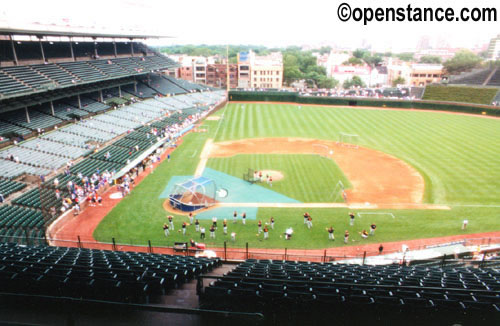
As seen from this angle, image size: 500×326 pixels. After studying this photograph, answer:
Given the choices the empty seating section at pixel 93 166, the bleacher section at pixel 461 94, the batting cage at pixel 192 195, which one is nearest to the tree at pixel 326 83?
the bleacher section at pixel 461 94

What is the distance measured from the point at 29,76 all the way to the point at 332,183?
33.2 m

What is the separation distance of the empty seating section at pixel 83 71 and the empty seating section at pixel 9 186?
71.2ft

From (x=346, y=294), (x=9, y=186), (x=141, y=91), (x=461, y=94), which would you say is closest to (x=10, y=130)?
(x=9, y=186)

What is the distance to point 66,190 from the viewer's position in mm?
23516

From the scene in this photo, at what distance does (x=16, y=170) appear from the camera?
24516 millimetres

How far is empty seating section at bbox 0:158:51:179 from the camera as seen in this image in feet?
77.7

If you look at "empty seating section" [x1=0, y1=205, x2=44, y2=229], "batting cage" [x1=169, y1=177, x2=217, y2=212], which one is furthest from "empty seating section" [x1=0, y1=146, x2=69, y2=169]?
"batting cage" [x1=169, y1=177, x2=217, y2=212]

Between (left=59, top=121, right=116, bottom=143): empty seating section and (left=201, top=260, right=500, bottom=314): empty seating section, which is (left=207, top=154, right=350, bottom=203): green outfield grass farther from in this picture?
(left=201, top=260, right=500, bottom=314): empty seating section

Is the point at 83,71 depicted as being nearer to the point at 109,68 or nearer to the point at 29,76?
the point at 109,68

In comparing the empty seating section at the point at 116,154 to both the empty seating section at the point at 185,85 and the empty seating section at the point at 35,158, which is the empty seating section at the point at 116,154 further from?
the empty seating section at the point at 185,85

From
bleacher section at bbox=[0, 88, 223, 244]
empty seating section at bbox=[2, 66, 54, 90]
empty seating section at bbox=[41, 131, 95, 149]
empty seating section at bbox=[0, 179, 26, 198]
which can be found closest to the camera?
bleacher section at bbox=[0, 88, 223, 244]

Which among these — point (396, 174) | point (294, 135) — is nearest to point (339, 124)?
point (294, 135)

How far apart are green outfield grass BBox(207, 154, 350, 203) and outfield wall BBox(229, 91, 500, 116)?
38.5 m

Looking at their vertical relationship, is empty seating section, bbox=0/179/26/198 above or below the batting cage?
above
